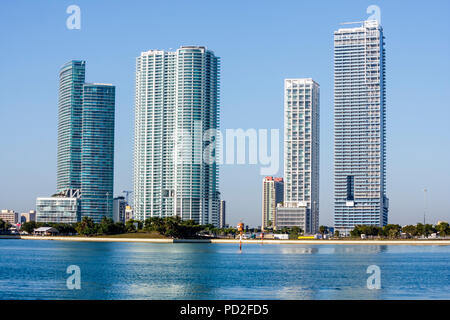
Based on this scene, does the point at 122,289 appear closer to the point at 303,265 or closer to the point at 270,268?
the point at 270,268

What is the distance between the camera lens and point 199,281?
85062mm

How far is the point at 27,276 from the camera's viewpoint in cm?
8844
